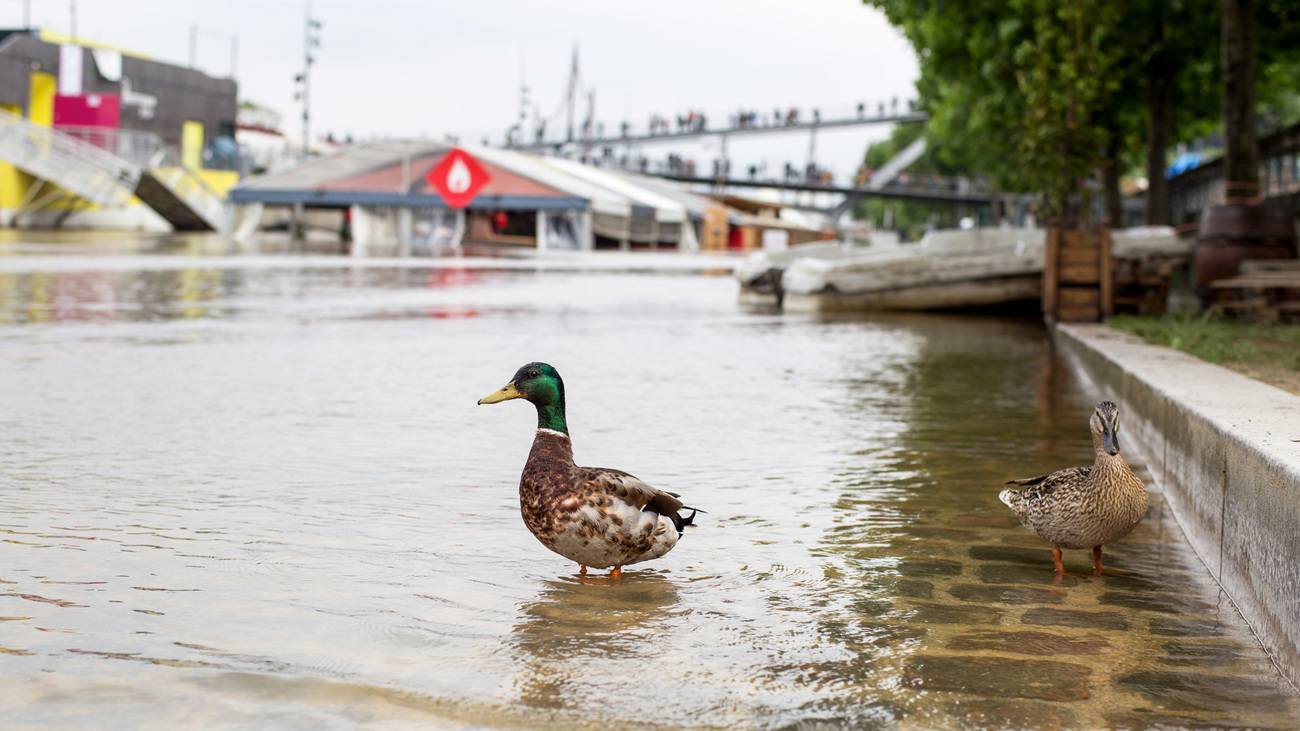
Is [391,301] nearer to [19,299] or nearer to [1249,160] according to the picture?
[19,299]

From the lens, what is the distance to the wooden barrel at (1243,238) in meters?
15.5

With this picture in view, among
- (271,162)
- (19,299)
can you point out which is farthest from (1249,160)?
(271,162)

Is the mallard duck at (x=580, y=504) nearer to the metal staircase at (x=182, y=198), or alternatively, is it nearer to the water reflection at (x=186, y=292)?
the water reflection at (x=186, y=292)

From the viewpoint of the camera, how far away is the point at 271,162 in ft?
214

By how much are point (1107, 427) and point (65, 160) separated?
5364 centimetres

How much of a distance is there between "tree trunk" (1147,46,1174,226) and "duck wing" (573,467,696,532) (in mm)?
23638

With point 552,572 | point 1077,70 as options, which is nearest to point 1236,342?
point 1077,70

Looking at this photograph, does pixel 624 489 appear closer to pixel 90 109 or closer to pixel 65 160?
pixel 65 160

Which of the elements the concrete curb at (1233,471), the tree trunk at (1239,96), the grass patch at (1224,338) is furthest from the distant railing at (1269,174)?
the concrete curb at (1233,471)

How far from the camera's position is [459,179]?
51094 mm

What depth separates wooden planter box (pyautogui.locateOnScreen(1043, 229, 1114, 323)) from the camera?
15.8 meters

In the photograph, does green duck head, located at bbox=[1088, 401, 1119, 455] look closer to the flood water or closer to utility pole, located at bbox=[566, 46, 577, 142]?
the flood water

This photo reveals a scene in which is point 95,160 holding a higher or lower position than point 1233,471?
higher

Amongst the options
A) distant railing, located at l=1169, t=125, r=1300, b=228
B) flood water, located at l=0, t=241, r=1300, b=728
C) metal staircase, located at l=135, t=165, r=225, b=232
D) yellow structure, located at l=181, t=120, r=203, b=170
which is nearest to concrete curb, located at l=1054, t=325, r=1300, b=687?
flood water, located at l=0, t=241, r=1300, b=728
